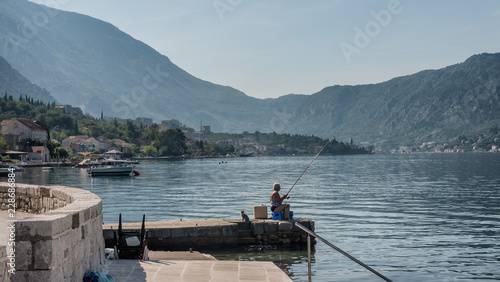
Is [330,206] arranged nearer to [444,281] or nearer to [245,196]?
[245,196]

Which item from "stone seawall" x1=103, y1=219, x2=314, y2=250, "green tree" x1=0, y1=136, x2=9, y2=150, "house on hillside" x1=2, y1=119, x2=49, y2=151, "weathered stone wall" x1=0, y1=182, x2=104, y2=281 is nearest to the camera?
"weathered stone wall" x1=0, y1=182, x2=104, y2=281

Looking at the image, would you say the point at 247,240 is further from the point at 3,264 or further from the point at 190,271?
the point at 3,264

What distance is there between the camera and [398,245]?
22688 millimetres

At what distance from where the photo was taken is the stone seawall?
756 inches

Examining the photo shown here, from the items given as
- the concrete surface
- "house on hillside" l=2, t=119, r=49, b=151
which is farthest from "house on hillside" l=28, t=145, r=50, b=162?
the concrete surface

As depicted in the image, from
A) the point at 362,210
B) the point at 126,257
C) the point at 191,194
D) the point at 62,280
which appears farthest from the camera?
the point at 191,194

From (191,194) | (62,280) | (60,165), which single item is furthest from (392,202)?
(60,165)

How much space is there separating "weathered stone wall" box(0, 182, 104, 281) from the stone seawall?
8690 millimetres

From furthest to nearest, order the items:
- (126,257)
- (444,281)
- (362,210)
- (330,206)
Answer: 1. (330,206)
2. (362,210)
3. (444,281)
4. (126,257)

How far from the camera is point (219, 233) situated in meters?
20.0

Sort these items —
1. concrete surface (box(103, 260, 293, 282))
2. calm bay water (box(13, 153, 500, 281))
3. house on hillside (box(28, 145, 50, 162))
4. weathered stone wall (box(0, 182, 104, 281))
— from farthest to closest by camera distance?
house on hillside (box(28, 145, 50, 162))
calm bay water (box(13, 153, 500, 281))
concrete surface (box(103, 260, 293, 282))
weathered stone wall (box(0, 182, 104, 281))

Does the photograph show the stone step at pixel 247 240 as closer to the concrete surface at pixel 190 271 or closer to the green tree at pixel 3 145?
the concrete surface at pixel 190 271

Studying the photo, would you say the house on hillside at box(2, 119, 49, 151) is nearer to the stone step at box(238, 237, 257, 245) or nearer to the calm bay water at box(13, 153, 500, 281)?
the calm bay water at box(13, 153, 500, 281)

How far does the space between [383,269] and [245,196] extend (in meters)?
32.1
